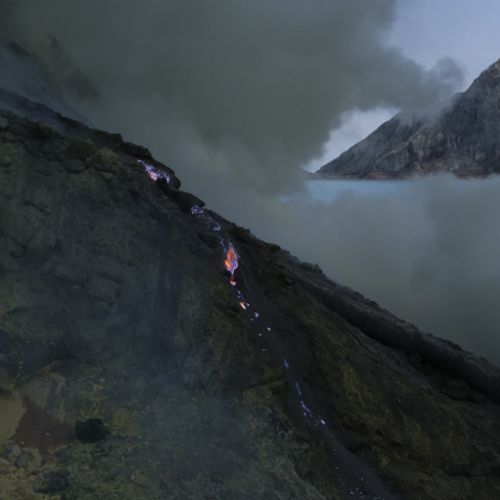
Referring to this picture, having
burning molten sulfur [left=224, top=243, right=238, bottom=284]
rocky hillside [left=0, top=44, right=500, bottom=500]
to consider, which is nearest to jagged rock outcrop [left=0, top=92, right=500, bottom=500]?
rocky hillside [left=0, top=44, right=500, bottom=500]

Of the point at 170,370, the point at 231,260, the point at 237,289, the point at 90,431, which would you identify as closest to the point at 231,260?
the point at 231,260

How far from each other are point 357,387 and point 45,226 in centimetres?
1911

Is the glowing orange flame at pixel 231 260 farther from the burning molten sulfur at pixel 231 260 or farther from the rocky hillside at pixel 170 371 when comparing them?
the rocky hillside at pixel 170 371

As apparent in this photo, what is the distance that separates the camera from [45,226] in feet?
84.0

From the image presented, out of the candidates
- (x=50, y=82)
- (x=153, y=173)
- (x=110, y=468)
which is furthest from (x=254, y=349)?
(x=50, y=82)

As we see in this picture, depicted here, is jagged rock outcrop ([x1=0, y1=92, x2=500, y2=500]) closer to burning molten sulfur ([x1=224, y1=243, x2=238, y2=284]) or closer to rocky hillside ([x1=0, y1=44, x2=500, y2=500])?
rocky hillside ([x1=0, y1=44, x2=500, y2=500])

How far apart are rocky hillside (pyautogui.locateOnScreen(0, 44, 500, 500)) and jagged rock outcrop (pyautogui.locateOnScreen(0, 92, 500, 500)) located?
0.08 m

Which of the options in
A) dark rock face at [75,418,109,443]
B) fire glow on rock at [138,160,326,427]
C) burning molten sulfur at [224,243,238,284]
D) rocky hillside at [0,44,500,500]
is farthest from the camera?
burning molten sulfur at [224,243,238,284]

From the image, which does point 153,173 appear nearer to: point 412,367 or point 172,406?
point 172,406

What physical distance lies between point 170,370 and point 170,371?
58mm

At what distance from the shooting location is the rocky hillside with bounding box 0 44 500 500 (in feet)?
61.4

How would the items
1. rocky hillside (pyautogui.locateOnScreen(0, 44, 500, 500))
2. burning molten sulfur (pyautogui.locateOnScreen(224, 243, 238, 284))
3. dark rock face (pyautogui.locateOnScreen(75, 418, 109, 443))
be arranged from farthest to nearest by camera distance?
burning molten sulfur (pyautogui.locateOnScreen(224, 243, 238, 284)) < rocky hillside (pyautogui.locateOnScreen(0, 44, 500, 500)) < dark rock face (pyautogui.locateOnScreen(75, 418, 109, 443))

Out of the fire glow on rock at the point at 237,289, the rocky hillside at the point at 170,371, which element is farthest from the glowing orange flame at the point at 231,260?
the rocky hillside at the point at 170,371

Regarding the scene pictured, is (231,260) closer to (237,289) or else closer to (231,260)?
(231,260)
